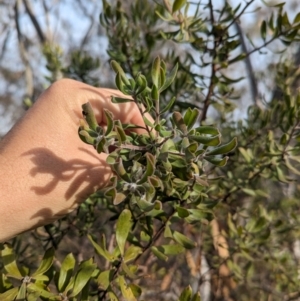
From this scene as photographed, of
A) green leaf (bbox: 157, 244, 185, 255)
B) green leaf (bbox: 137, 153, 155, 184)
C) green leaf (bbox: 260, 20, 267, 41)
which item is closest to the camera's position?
green leaf (bbox: 137, 153, 155, 184)

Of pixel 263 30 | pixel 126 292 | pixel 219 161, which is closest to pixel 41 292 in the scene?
pixel 126 292

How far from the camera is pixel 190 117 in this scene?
23.2 inches

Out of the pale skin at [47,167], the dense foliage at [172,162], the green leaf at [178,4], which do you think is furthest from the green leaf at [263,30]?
the pale skin at [47,167]

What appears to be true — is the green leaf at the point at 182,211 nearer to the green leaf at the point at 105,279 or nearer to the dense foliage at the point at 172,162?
the dense foliage at the point at 172,162

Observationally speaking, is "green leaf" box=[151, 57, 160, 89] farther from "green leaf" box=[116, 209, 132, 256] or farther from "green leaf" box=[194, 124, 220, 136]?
"green leaf" box=[116, 209, 132, 256]

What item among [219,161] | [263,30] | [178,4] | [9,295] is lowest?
[9,295]

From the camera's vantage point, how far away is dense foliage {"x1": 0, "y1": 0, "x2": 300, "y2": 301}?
1.95 feet

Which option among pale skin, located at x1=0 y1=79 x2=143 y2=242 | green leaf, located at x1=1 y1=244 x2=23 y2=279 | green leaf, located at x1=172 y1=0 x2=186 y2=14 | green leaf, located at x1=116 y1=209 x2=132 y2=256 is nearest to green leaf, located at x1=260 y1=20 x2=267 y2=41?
green leaf, located at x1=172 y1=0 x2=186 y2=14

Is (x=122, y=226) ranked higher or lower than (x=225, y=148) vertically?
lower

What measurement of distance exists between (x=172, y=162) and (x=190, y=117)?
7 centimetres

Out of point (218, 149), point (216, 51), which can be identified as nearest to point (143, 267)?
point (216, 51)

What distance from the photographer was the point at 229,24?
0.96m

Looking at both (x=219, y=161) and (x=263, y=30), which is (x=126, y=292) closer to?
(x=219, y=161)

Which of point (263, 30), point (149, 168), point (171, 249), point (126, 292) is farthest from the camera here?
point (263, 30)
